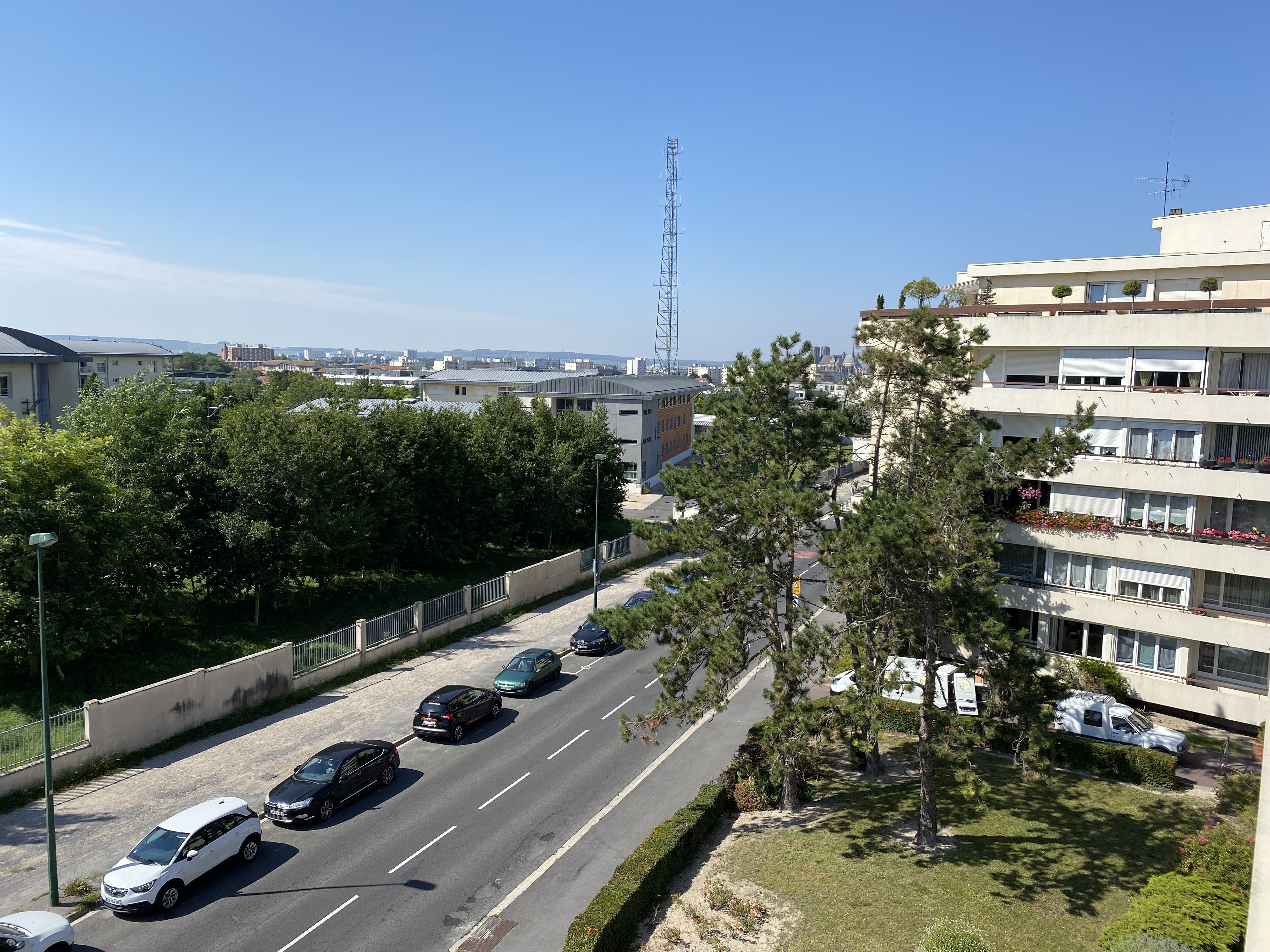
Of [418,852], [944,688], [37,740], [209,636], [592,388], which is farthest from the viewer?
[592,388]

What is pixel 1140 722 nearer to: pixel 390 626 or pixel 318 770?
pixel 318 770

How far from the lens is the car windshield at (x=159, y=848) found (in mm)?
16562

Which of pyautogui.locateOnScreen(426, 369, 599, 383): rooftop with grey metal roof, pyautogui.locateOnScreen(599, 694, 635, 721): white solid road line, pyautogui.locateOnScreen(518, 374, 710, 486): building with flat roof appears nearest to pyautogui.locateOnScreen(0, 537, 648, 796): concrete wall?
pyautogui.locateOnScreen(599, 694, 635, 721): white solid road line

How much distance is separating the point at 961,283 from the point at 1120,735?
2325 centimetres

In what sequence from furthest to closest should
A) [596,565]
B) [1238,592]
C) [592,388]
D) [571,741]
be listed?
[592,388], [596,565], [571,741], [1238,592]

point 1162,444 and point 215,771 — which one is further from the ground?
point 1162,444

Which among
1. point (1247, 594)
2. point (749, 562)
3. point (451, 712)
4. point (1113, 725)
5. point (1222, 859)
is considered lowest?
point (451, 712)

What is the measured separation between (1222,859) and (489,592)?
28635 millimetres

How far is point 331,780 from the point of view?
20375 millimetres

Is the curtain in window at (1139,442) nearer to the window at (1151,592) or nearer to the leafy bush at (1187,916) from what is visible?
the window at (1151,592)

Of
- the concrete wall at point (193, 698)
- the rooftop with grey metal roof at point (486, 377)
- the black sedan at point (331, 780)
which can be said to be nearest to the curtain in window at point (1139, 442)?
the black sedan at point (331, 780)

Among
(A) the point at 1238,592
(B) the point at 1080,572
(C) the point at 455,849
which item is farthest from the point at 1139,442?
(C) the point at 455,849

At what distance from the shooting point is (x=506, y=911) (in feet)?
54.1

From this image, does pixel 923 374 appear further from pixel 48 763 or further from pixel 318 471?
pixel 318 471
